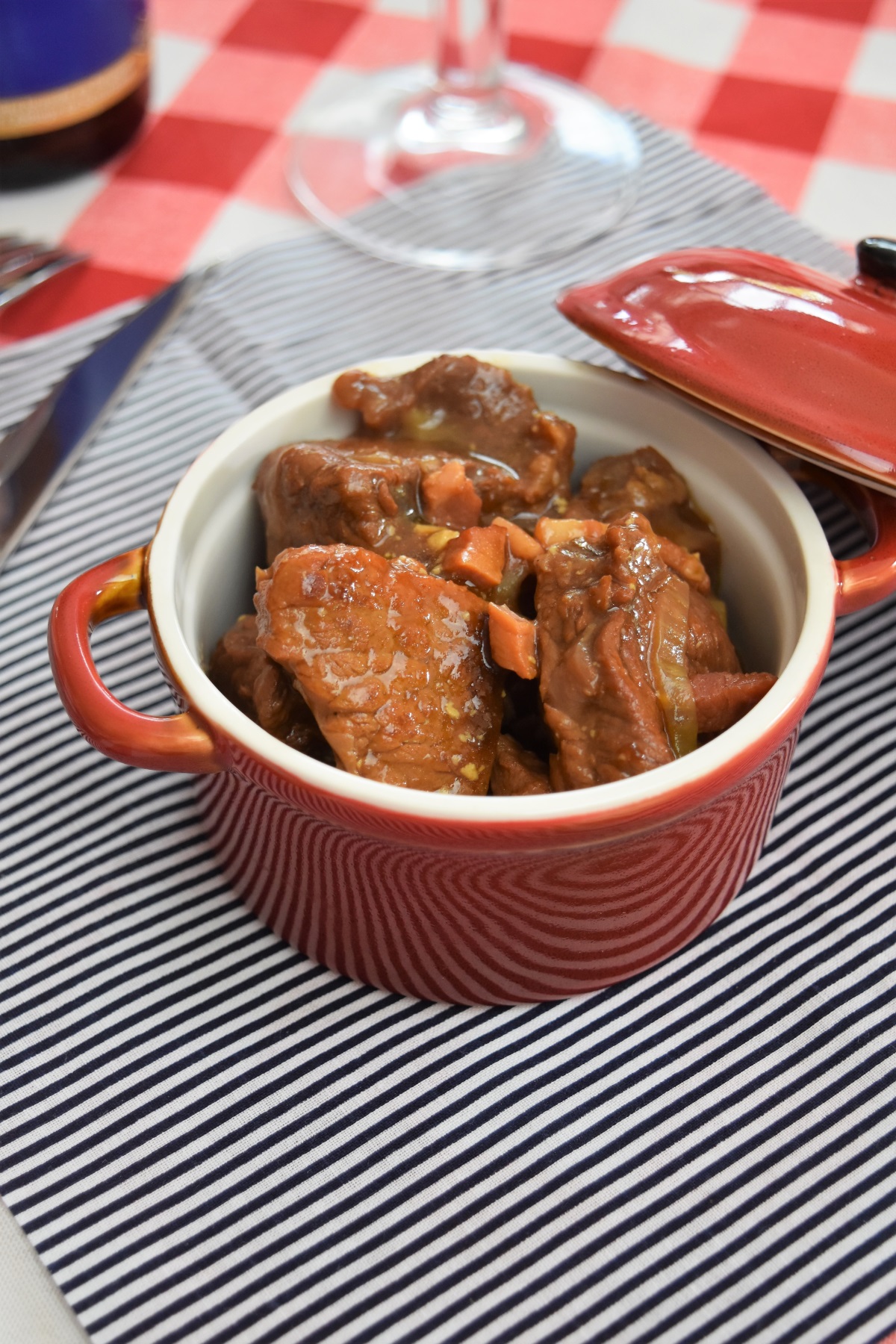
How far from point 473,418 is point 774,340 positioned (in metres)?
0.29

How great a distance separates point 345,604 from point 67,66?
1.29 m

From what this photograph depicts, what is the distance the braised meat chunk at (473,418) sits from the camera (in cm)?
121

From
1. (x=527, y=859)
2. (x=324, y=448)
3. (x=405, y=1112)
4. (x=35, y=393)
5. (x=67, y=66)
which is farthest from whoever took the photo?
(x=67, y=66)

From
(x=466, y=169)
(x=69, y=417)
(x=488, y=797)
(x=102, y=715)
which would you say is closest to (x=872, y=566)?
(x=488, y=797)

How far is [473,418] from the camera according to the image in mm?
1238

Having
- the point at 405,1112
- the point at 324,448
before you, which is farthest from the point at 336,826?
the point at 324,448

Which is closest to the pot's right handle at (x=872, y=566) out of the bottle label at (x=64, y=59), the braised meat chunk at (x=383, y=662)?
the braised meat chunk at (x=383, y=662)

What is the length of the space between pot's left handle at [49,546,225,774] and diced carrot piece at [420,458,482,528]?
0.29m

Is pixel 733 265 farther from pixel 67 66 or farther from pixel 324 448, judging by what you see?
pixel 67 66

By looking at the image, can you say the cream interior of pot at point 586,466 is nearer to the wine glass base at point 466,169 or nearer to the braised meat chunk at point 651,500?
the braised meat chunk at point 651,500

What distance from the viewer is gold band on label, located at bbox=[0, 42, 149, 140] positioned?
75.0 inches

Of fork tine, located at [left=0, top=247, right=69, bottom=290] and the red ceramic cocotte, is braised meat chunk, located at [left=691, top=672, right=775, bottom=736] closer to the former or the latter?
the red ceramic cocotte

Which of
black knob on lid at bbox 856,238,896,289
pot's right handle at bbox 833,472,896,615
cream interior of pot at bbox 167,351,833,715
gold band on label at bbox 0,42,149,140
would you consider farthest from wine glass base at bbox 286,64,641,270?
pot's right handle at bbox 833,472,896,615

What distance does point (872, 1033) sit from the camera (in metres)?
1.11
